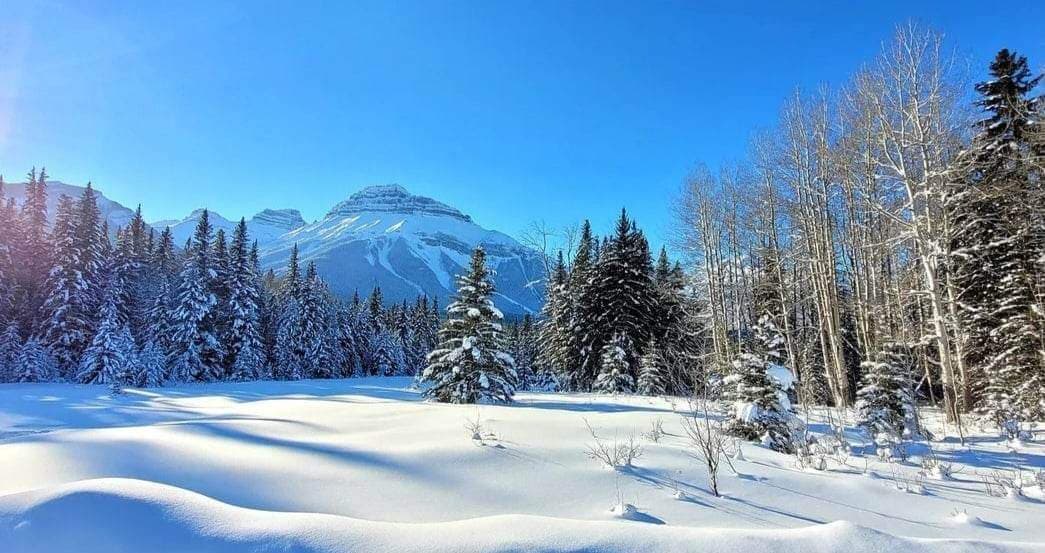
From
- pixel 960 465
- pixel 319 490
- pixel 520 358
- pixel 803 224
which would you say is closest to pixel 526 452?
pixel 319 490

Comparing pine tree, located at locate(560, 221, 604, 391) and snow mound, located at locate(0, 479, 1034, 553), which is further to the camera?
pine tree, located at locate(560, 221, 604, 391)

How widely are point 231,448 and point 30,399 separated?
459 inches

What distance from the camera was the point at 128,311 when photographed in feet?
88.1

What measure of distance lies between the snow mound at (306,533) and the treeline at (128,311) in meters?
20.3

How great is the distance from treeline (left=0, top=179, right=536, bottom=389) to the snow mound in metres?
20.3

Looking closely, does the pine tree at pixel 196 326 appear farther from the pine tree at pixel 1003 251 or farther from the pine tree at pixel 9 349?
the pine tree at pixel 1003 251

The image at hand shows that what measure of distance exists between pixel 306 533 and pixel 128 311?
3185cm

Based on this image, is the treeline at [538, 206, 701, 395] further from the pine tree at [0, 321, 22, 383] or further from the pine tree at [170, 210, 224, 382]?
the pine tree at [0, 321, 22, 383]

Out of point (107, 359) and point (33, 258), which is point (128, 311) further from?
point (107, 359)

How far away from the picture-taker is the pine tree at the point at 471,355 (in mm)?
12388

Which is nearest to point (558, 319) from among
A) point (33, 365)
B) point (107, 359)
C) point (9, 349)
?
point (107, 359)

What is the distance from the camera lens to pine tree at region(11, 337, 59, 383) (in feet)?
65.2

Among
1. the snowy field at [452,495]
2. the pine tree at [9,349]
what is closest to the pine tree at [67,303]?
the pine tree at [9,349]

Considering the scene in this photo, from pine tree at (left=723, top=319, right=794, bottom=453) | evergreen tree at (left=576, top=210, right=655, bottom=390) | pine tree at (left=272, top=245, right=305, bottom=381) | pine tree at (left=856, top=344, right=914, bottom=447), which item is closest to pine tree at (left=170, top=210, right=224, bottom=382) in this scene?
pine tree at (left=272, top=245, right=305, bottom=381)
